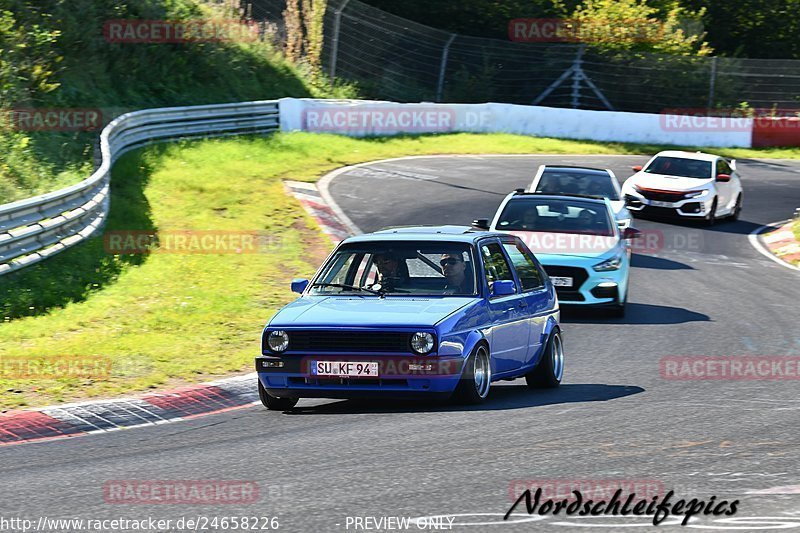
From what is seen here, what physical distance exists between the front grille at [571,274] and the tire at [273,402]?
721 centimetres

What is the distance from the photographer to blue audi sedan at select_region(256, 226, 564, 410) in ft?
31.7

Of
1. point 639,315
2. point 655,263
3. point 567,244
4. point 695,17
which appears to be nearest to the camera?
point 639,315

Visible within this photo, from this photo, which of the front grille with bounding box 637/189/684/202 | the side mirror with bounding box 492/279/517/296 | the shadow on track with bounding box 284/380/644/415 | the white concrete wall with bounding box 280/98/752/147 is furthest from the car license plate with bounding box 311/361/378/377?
the white concrete wall with bounding box 280/98/752/147

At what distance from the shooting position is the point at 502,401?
10.5m

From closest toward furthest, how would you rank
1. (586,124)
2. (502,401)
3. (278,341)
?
(278,341) → (502,401) → (586,124)

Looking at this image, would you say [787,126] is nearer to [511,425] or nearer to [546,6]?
[546,6]

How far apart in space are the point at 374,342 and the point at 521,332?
6.08 ft

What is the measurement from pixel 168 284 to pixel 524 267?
7.17 metres

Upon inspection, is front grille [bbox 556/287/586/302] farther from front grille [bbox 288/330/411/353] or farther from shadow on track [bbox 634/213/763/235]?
shadow on track [bbox 634/213/763/235]

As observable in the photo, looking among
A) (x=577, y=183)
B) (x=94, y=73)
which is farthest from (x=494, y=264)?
(x=94, y=73)

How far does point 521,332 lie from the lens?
36.2ft

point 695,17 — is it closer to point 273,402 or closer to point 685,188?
point 685,188

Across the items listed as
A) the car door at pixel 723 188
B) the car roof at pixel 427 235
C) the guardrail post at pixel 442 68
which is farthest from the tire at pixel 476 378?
the guardrail post at pixel 442 68

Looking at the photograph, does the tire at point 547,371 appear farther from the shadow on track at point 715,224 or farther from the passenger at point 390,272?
the shadow on track at point 715,224
